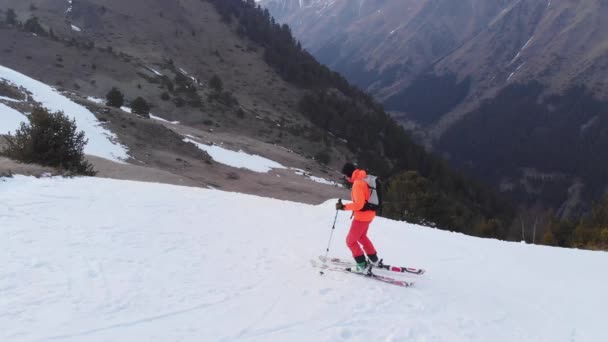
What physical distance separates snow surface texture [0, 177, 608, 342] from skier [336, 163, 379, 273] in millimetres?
520

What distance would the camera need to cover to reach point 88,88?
6519 cm

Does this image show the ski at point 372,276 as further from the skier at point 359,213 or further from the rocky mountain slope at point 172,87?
the rocky mountain slope at point 172,87

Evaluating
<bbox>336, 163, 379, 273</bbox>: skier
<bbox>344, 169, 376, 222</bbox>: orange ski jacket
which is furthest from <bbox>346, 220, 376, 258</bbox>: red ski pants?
<bbox>344, 169, 376, 222</bbox>: orange ski jacket

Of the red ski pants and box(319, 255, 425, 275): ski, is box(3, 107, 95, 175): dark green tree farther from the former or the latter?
the red ski pants

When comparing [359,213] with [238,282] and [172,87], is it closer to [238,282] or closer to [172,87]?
[238,282]

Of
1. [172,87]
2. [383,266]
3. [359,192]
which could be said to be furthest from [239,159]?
[359,192]

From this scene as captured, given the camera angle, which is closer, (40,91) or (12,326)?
(12,326)

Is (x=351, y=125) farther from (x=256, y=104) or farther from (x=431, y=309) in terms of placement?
(x=431, y=309)

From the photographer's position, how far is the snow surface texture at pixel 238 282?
655 cm

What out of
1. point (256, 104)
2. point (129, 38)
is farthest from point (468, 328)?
point (129, 38)

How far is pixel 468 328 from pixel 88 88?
222ft

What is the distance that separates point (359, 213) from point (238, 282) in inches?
104

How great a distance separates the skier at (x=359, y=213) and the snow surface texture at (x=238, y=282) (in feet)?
1.71

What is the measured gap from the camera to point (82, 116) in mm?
36406
